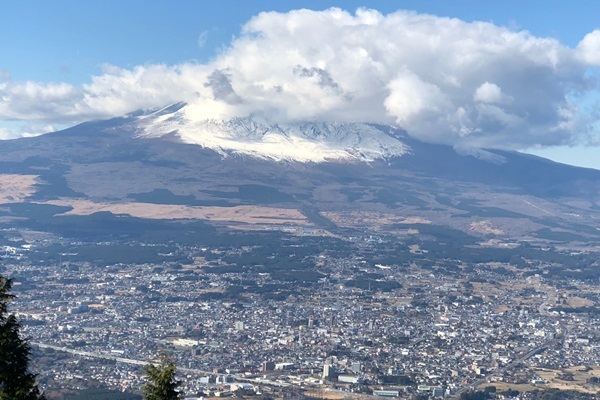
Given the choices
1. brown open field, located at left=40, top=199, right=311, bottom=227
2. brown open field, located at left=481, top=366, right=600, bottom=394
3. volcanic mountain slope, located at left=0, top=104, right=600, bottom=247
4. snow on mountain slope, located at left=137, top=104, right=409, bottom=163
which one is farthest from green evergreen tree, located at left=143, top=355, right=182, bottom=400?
snow on mountain slope, located at left=137, top=104, right=409, bottom=163

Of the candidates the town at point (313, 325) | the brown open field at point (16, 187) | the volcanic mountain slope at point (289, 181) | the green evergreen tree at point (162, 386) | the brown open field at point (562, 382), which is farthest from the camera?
the brown open field at point (16, 187)

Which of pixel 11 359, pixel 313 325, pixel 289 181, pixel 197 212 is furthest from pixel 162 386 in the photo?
pixel 289 181

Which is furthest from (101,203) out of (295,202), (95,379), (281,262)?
(95,379)

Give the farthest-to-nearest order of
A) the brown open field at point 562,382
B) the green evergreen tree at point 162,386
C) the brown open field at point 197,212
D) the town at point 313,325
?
the brown open field at point 197,212
the town at point 313,325
the brown open field at point 562,382
the green evergreen tree at point 162,386

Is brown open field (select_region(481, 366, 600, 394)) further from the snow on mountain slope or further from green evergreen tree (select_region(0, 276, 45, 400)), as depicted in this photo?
the snow on mountain slope

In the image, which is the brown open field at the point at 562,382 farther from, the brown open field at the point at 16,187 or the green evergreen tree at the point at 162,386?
the brown open field at the point at 16,187

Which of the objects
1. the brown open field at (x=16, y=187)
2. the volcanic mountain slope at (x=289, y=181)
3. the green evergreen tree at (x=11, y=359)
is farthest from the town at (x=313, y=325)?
the brown open field at (x=16, y=187)
